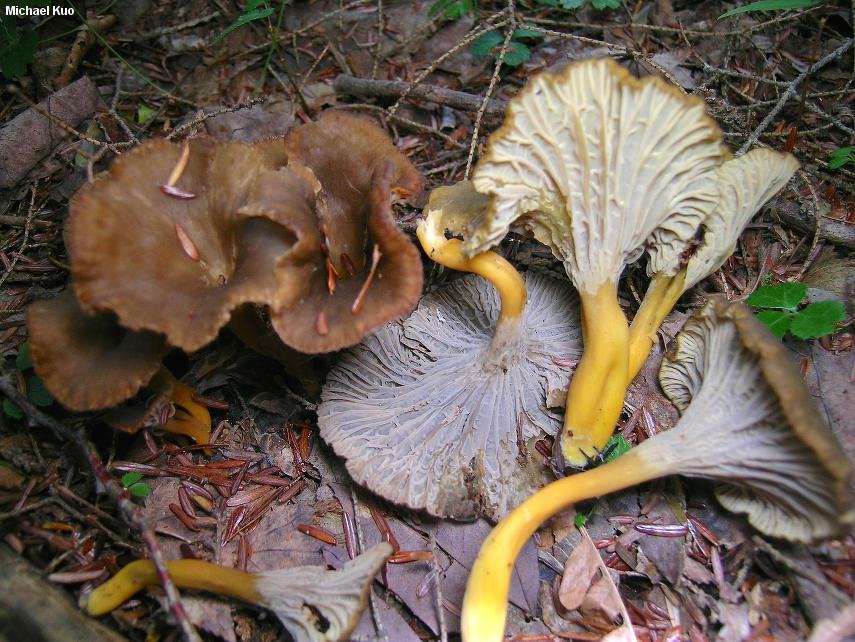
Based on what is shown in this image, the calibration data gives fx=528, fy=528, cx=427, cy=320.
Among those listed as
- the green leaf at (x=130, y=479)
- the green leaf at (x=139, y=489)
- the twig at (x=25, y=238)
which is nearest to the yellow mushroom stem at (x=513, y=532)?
the green leaf at (x=139, y=489)

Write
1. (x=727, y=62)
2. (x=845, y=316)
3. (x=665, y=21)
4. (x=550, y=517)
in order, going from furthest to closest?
(x=665, y=21) → (x=727, y=62) → (x=845, y=316) → (x=550, y=517)

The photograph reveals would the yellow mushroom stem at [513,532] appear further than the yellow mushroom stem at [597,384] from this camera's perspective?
No

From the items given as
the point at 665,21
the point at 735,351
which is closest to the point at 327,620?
the point at 735,351

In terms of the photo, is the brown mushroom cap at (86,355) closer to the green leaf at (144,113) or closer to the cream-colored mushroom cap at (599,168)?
the cream-colored mushroom cap at (599,168)

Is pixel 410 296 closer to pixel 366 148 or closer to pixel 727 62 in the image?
pixel 366 148

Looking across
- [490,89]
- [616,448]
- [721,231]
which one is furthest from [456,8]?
[616,448]

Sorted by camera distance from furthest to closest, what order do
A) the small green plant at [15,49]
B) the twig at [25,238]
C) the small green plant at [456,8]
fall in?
the small green plant at [456,8] → the small green plant at [15,49] → the twig at [25,238]

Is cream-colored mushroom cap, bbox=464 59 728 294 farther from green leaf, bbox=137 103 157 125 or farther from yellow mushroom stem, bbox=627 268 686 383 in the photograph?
green leaf, bbox=137 103 157 125
